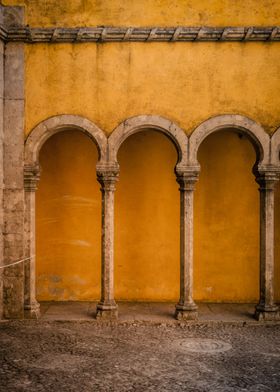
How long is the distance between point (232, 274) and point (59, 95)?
16.9ft

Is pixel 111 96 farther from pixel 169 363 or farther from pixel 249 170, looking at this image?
pixel 169 363

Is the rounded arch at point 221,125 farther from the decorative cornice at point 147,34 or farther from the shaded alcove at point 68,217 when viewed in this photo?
the shaded alcove at point 68,217

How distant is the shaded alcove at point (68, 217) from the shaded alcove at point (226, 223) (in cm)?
224

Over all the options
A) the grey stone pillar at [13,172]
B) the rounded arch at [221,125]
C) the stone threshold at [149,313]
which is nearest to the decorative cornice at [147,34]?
the grey stone pillar at [13,172]

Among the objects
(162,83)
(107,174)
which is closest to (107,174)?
(107,174)

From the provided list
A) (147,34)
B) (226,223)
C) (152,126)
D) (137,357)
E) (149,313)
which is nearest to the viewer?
(137,357)

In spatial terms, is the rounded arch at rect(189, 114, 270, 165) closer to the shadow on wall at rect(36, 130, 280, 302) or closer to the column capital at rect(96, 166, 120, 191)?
the column capital at rect(96, 166, 120, 191)

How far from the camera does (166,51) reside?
33.4 feet

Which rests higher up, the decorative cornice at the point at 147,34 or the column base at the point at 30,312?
the decorative cornice at the point at 147,34

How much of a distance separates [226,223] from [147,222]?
1683 mm

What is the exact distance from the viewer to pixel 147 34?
10016mm

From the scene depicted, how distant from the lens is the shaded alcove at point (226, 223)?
11.7 m

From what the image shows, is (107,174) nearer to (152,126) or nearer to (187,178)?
(152,126)

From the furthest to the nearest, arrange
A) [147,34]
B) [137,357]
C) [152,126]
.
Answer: [152,126] < [147,34] < [137,357]
